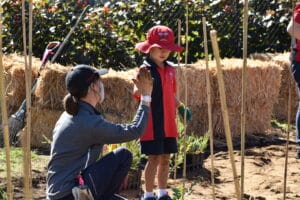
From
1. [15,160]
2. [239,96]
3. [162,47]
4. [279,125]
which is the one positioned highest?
[162,47]

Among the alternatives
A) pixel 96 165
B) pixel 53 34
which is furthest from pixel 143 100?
A: pixel 53 34

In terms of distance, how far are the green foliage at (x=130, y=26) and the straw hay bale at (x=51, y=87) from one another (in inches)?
34.8

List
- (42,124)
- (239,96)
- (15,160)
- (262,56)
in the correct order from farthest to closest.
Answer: (262,56) → (239,96) → (42,124) → (15,160)

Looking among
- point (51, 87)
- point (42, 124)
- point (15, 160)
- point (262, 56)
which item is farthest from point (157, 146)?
point (262, 56)

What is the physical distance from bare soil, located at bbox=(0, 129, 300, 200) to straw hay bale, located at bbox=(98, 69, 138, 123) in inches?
30.0

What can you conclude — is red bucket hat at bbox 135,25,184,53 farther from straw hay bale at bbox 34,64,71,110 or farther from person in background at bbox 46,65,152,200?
straw hay bale at bbox 34,64,71,110

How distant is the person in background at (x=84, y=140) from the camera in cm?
313

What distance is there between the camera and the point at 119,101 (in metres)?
5.90

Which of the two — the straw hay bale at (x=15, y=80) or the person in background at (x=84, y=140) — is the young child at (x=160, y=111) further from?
the straw hay bale at (x=15, y=80)

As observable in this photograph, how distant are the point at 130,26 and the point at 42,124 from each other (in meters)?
2.00

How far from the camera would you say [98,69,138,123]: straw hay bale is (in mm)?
5859

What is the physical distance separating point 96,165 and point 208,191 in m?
1.65

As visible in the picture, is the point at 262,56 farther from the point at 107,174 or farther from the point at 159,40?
the point at 107,174

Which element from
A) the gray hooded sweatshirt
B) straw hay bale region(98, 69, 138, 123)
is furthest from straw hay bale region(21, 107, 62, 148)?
the gray hooded sweatshirt
